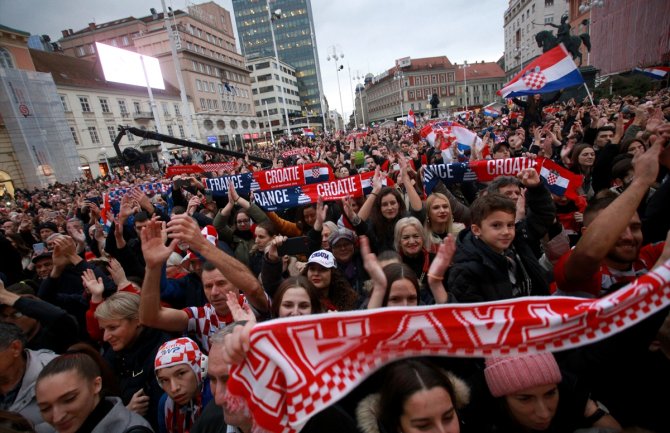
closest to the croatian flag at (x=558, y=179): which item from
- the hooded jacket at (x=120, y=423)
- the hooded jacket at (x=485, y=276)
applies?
the hooded jacket at (x=485, y=276)

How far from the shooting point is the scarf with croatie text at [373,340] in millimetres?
1298

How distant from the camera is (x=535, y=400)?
158 centimetres

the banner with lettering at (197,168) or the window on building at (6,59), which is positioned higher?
the window on building at (6,59)

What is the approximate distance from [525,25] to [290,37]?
73167mm

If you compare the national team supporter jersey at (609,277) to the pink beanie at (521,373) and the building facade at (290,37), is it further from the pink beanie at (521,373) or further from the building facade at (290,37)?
the building facade at (290,37)

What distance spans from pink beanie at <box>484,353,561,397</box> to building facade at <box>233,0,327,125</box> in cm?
10749

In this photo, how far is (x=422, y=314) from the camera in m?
1.35

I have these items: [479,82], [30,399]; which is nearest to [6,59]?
[30,399]

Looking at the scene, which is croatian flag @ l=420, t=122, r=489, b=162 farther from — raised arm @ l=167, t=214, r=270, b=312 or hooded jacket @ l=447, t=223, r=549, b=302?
raised arm @ l=167, t=214, r=270, b=312

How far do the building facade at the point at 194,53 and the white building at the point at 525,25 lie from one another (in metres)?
49.6

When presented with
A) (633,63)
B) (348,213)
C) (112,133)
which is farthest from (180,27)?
(348,213)

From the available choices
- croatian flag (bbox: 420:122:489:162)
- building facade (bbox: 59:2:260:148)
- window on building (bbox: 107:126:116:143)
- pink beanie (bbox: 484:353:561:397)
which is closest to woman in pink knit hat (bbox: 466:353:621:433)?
pink beanie (bbox: 484:353:561:397)

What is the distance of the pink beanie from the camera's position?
5.03 feet

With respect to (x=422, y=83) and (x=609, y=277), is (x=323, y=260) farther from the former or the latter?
(x=422, y=83)
